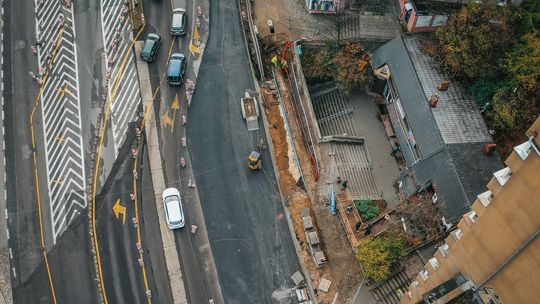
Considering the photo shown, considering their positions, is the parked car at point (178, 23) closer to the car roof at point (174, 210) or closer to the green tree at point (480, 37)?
the car roof at point (174, 210)

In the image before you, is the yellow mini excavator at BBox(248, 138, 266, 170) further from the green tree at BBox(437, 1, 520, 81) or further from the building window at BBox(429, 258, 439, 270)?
the building window at BBox(429, 258, 439, 270)

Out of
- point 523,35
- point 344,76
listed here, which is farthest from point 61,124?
point 523,35

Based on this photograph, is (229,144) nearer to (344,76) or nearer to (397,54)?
(344,76)

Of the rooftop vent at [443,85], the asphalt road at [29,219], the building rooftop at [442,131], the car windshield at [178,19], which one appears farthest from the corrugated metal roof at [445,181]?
the asphalt road at [29,219]

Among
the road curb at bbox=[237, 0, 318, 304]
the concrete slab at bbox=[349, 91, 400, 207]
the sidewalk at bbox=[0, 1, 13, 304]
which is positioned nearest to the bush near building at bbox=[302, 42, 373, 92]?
the concrete slab at bbox=[349, 91, 400, 207]

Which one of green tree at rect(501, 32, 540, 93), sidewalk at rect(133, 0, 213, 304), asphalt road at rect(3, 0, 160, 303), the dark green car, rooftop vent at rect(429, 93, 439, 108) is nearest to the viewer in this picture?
green tree at rect(501, 32, 540, 93)

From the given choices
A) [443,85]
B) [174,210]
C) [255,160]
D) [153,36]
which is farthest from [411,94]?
[153,36]

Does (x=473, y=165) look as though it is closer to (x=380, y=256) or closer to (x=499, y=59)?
(x=499, y=59)
